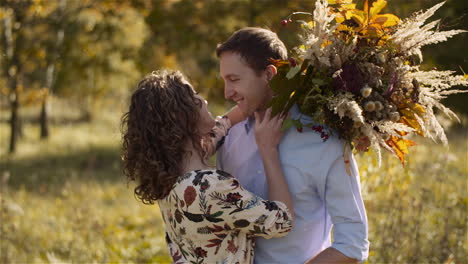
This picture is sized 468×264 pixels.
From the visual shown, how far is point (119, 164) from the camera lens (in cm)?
1287

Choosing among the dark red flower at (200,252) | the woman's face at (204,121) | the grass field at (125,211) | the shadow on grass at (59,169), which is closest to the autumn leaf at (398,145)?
the woman's face at (204,121)

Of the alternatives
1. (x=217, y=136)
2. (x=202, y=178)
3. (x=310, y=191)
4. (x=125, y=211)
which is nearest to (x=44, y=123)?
(x=125, y=211)

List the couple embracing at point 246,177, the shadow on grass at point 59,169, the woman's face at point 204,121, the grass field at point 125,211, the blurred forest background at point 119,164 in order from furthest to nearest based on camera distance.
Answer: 1. the shadow on grass at point 59,169
2. the blurred forest background at point 119,164
3. the grass field at point 125,211
4. the woman's face at point 204,121
5. the couple embracing at point 246,177

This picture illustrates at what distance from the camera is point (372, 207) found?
6559 mm

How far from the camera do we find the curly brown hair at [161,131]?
2.63 metres

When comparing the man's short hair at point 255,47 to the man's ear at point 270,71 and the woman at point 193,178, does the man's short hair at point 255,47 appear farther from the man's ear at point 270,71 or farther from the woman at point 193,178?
the woman at point 193,178

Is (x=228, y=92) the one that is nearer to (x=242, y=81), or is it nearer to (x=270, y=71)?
(x=242, y=81)

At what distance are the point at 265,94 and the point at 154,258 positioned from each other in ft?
11.9

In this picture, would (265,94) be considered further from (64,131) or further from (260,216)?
(64,131)

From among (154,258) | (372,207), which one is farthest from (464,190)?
(154,258)

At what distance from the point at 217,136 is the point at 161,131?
0.48 meters

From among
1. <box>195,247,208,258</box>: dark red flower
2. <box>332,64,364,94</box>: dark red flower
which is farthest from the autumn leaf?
<box>195,247,208,258</box>: dark red flower

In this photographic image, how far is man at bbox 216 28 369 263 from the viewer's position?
2455 mm

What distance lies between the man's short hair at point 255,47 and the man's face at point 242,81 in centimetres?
2
